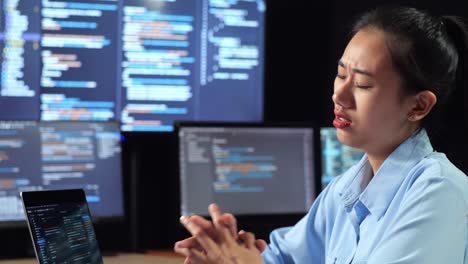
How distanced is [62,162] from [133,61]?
1.77 ft

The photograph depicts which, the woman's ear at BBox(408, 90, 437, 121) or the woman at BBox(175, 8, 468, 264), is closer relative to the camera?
the woman at BBox(175, 8, 468, 264)

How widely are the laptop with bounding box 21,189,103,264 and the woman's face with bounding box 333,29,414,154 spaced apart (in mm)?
671

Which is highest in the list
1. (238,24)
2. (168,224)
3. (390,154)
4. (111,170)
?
(238,24)

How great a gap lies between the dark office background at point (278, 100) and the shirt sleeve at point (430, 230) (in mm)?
1295

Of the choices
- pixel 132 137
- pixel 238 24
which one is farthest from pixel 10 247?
pixel 238 24

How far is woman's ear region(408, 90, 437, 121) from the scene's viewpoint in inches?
59.4

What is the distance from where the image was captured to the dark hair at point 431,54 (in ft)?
4.88

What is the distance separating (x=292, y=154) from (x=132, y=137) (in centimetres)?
58

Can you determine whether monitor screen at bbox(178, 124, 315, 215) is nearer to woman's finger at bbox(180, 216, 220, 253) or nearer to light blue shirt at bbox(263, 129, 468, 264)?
light blue shirt at bbox(263, 129, 468, 264)

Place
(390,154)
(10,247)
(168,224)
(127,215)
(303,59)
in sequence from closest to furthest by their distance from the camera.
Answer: (390,154) < (10,247) < (127,215) < (168,224) < (303,59)

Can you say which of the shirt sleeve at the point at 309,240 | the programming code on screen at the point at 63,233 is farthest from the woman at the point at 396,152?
the programming code on screen at the point at 63,233

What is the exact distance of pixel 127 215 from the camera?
2682mm

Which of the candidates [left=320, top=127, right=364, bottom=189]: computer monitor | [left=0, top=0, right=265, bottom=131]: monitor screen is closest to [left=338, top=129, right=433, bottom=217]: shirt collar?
[left=320, top=127, right=364, bottom=189]: computer monitor

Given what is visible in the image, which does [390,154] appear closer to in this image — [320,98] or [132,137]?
[132,137]
